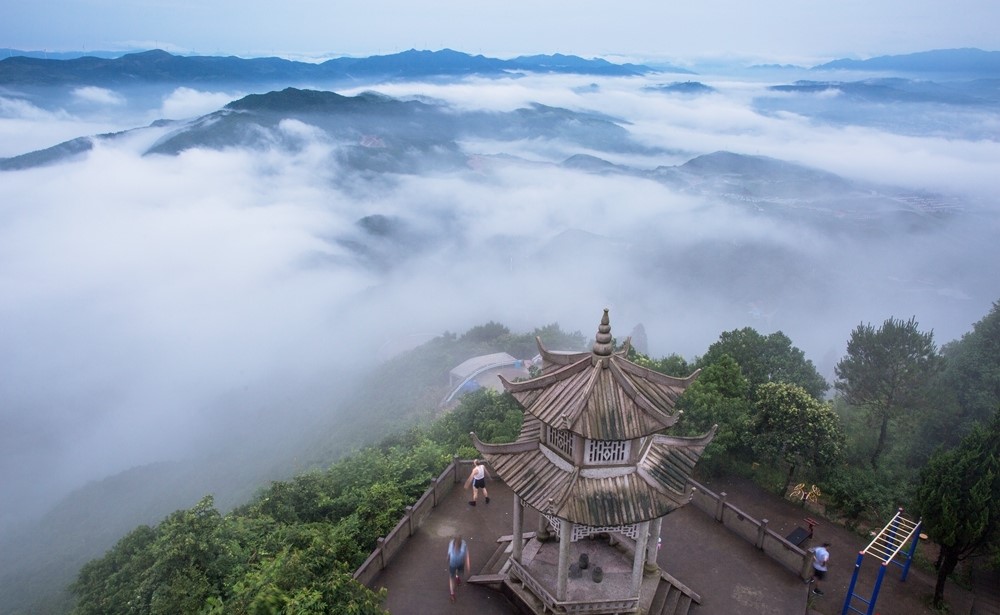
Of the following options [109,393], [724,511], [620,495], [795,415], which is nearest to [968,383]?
[795,415]

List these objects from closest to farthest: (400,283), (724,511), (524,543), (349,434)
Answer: (524,543) < (724,511) < (349,434) < (400,283)

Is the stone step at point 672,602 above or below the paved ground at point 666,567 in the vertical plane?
above

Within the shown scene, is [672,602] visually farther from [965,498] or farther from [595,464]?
[965,498]

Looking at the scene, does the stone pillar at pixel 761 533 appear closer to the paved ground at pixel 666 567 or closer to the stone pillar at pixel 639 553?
the paved ground at pixel 666 567

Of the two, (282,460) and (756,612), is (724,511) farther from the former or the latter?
(282,460)

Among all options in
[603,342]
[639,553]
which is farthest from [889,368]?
[603,342]

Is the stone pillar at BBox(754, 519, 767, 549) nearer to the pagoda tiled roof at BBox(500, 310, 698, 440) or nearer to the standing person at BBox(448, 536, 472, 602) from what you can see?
the pagoda tiled roof at BBox(500, 310, 698, 440)

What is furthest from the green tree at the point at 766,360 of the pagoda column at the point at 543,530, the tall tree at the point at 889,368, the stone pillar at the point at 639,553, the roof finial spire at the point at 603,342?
the roof finial spire at the point at 603,342

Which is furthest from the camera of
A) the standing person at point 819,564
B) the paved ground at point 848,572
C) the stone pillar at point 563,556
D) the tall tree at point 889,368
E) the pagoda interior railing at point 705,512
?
the tall tree at point 889,368
